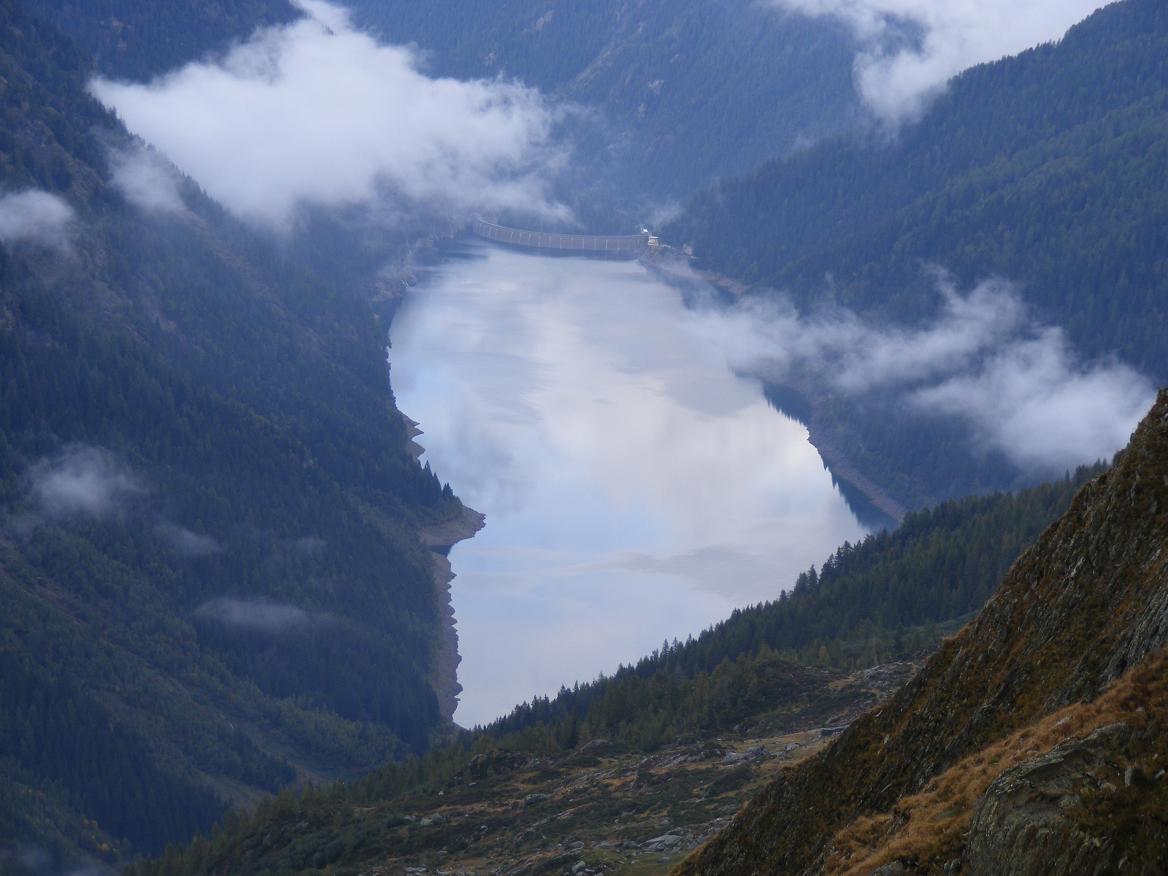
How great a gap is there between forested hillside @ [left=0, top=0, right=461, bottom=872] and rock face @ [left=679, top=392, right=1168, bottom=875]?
92236mm

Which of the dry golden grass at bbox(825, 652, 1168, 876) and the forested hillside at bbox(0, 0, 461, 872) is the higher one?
the forested hillside at bbox(0, 0, 461, 872)

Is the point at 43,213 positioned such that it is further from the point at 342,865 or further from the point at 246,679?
the point at 342,865

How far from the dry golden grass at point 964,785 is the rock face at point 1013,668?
0.33 m

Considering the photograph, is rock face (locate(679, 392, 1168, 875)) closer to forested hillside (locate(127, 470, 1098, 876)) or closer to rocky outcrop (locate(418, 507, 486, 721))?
forested hillside (locate(127, 470, 1098, 876))

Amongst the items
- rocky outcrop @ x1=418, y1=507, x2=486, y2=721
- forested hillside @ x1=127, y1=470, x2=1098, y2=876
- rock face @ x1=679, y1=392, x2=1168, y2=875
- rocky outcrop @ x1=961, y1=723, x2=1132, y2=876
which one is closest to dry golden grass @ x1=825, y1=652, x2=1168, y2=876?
rock face @ x1=679, y1=392, x2=1168, y2=875

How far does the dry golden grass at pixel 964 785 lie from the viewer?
21328 mm

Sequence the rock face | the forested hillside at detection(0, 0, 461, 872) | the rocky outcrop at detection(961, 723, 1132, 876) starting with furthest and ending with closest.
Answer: the forested hillside at detection(0, 0, 461, 872)
the rock face
the rocky outcrop at detection(961, 723, 1132, 876)

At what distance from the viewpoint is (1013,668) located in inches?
1161

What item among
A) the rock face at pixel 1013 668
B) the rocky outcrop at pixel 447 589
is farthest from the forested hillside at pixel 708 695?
the rock face at pixel 1013 668

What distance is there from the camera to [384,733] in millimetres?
143750

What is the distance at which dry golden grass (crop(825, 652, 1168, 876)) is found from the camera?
70.0 ft

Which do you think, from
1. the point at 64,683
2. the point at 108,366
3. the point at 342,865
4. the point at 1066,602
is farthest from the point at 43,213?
the point at 1066,602

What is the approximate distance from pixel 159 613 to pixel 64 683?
18918 mm

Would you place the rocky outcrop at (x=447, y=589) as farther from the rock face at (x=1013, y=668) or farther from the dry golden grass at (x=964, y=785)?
the dry golden grass at (x=964, y=785)
